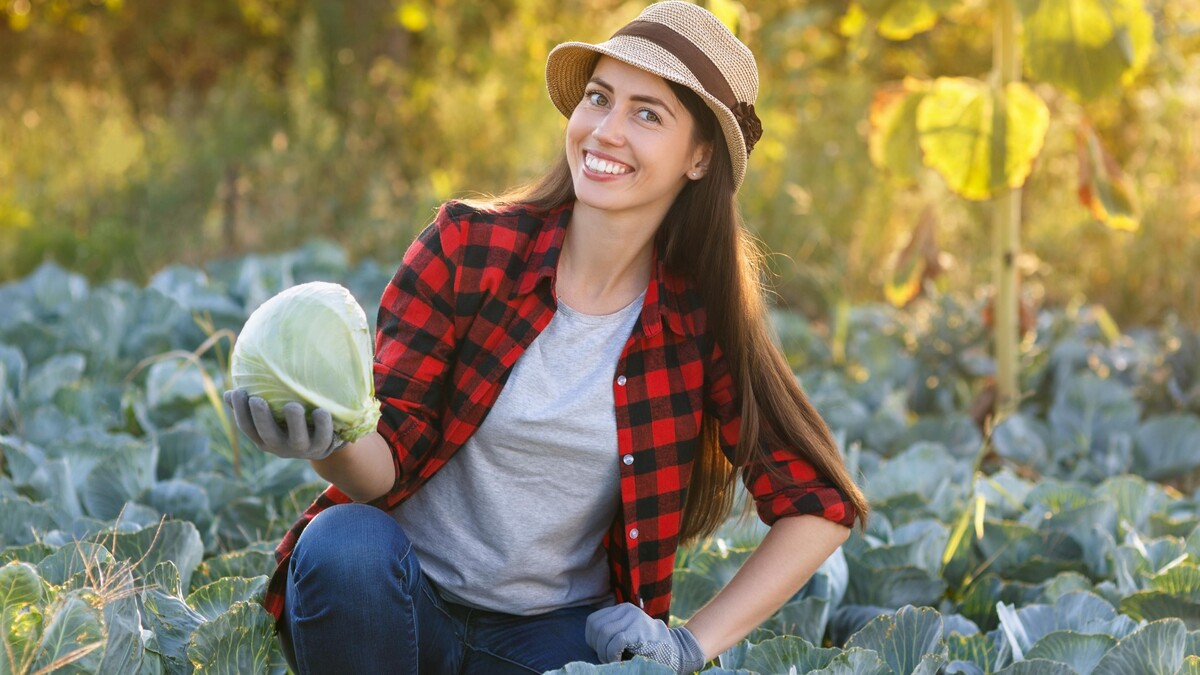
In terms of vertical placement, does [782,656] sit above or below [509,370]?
below

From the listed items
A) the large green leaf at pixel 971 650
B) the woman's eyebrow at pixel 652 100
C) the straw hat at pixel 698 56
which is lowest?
the large green leaf at pixel 971 650

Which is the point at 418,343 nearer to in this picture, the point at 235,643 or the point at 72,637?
the point at 235,643

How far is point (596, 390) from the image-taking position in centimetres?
210

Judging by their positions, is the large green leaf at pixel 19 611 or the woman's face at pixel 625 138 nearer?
the large green leaf at pixel 19 611

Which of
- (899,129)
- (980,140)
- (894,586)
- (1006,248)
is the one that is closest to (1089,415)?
(1006,248)

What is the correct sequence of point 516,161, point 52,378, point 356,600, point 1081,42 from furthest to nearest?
point 516,161, point 1081,42, point 52,378, point 356,600

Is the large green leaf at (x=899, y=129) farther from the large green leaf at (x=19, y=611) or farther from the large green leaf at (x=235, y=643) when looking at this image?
the large green leaf at (x=19, y=611)

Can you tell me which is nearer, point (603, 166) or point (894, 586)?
point (603, 166)

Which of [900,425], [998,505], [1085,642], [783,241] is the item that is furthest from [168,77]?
[1085,642]

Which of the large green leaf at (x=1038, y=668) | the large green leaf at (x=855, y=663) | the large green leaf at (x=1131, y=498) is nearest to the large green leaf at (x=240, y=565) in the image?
the large green leaf at (x=855, y=663)

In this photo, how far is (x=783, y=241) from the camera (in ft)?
19.6

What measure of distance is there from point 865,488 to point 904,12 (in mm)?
1614

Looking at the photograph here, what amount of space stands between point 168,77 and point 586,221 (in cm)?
936

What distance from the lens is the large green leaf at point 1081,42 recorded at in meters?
3.66
